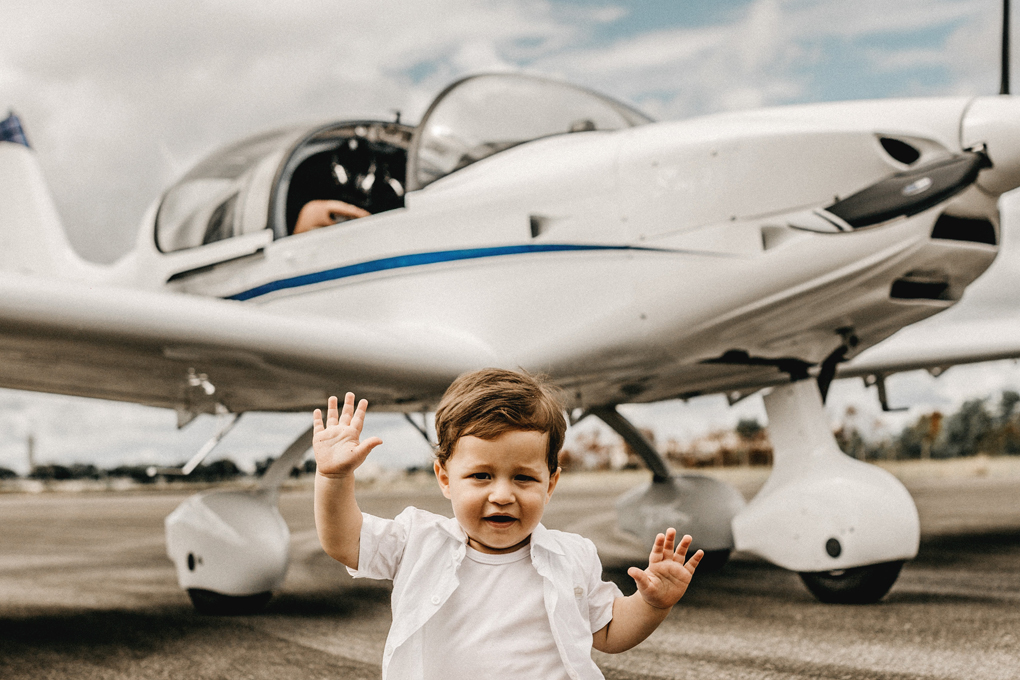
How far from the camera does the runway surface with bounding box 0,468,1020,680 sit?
2.63m

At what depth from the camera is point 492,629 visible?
1.21 m

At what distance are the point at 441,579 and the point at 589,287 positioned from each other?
2.43m

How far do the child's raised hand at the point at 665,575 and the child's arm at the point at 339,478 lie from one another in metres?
0.42

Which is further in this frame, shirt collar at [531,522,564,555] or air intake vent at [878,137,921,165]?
air intake vent at [878,137,921,165]

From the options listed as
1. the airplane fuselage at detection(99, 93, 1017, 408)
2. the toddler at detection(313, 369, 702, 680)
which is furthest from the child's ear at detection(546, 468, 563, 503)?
the airplane fuselage at detection(99, 93, 1017, 408)

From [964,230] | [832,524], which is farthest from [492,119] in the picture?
[832,524]

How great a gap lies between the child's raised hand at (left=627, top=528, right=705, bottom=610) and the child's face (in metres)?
0.19

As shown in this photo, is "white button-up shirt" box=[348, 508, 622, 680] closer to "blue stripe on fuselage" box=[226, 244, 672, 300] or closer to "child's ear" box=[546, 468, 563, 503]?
"child's ear" box=[546, 468, 563, 503]

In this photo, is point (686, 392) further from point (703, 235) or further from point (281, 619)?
point (281, 619)

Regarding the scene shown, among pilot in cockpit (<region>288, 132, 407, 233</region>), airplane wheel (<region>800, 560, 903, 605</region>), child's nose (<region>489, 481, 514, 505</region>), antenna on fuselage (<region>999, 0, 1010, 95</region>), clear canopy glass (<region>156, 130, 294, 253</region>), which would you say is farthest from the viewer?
pilot in cockpit (<region>288, 132, 407, 233</region>)

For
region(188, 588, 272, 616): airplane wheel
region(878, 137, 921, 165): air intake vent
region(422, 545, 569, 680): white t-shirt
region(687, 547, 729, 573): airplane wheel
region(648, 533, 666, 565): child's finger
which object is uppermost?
region(878, 137, 921, 165): air intake vent

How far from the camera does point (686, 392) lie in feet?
15.6

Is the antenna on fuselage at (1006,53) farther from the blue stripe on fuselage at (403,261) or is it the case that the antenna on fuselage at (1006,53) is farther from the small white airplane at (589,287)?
the blue stripe on fuselage at (403,261)

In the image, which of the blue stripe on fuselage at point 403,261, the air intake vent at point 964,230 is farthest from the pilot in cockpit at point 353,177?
the air intake vent at point 964,230
